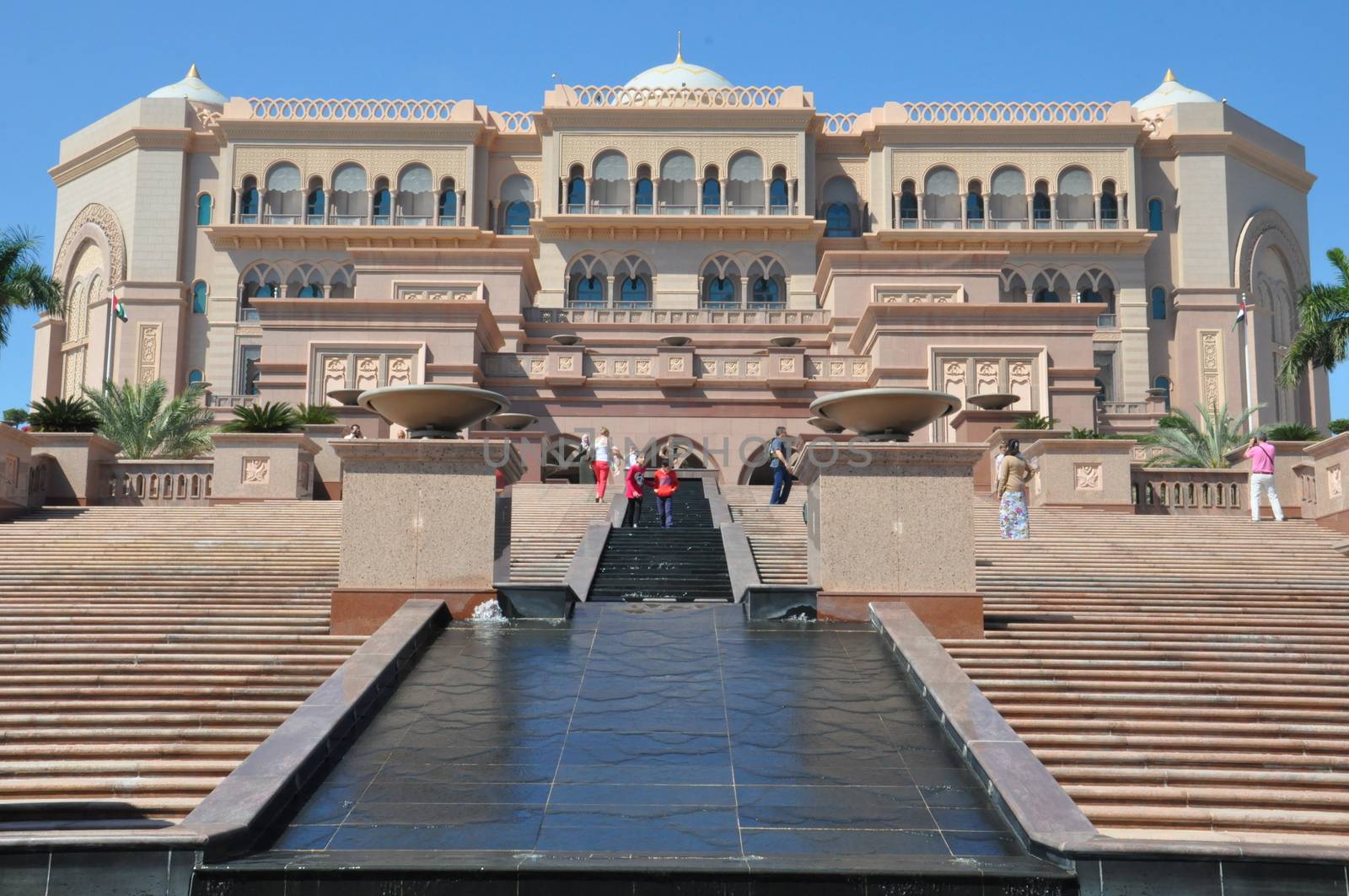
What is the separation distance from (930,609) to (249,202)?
148ft

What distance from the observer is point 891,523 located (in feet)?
42.9

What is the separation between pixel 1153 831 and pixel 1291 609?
23.9ft

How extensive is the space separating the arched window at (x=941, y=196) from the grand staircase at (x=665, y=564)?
32.4 m

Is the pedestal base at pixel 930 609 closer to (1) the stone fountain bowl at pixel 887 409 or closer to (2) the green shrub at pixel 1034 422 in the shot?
(1) the stone fountain bowl at pixel 887 409

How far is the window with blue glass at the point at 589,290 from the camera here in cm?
4884

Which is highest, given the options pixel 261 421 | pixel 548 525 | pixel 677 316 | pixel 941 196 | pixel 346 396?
pixel 941 196

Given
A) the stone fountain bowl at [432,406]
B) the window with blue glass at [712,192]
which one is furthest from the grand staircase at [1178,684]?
the window with blue glass at [712,192]

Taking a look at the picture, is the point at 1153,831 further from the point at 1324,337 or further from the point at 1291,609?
the point at 1324,337

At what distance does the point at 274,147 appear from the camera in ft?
170

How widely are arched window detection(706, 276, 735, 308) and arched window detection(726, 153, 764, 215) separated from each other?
9.89ft

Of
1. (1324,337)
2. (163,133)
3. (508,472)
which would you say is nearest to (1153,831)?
(508,472)

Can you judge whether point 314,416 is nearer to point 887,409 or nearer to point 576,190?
point 887,409

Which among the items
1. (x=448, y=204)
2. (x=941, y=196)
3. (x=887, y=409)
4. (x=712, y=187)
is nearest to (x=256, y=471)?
(x=887, y=409)

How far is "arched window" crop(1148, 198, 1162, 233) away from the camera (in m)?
53.0
